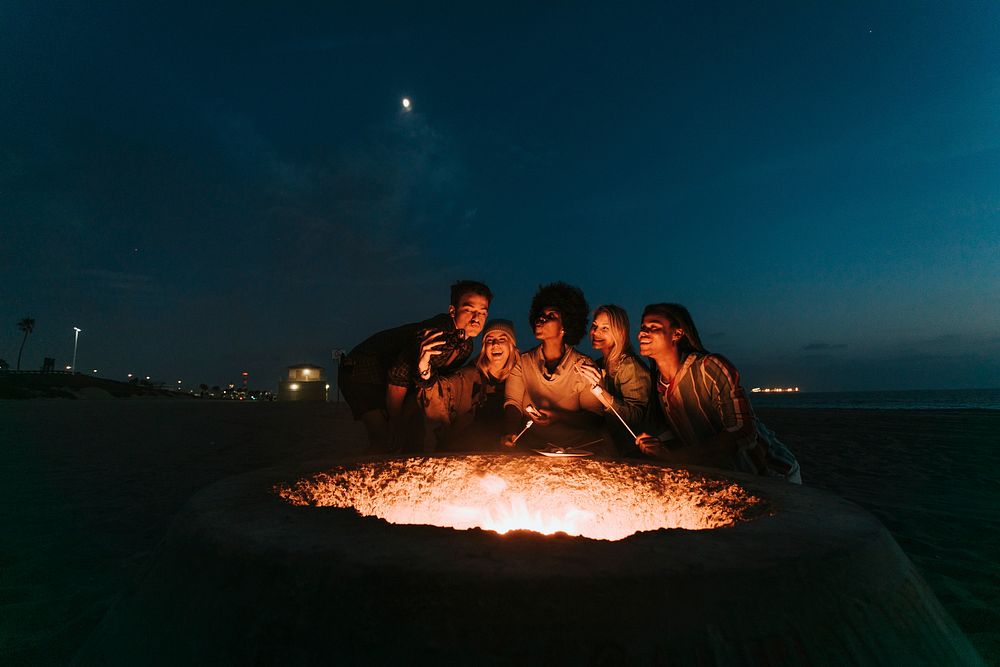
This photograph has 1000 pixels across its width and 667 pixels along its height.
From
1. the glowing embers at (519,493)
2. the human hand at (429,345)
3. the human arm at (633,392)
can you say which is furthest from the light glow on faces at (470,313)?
the glowing embers at (519,493)

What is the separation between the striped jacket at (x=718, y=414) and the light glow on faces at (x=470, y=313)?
170 centimetres

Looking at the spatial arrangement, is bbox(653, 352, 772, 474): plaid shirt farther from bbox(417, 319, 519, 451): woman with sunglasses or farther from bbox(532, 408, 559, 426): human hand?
bbox(417, 319, 519, 451): woman with sunglasses

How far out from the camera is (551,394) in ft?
14.5

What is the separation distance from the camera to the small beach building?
1126 inches

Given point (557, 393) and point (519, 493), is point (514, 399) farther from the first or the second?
point (519, 493)

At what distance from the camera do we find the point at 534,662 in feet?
3.01

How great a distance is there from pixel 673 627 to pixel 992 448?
435 inches

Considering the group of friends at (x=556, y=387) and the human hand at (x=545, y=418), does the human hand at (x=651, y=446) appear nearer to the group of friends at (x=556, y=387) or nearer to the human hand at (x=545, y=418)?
the group of friends at (x=556, y=387)

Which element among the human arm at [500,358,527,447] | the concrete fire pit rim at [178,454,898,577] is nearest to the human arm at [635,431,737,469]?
the human arm at [500,358,527,447]

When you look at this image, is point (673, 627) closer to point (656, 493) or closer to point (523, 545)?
point (523, 545)

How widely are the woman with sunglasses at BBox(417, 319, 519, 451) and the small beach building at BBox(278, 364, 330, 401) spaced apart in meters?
25.9

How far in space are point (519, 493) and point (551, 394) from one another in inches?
63.0

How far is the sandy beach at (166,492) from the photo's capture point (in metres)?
2.53

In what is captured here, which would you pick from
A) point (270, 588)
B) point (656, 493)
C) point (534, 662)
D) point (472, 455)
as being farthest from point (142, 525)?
point (534, 662)
